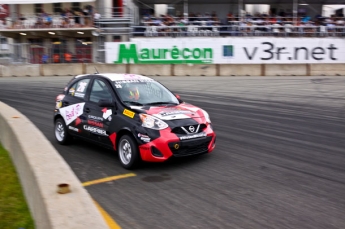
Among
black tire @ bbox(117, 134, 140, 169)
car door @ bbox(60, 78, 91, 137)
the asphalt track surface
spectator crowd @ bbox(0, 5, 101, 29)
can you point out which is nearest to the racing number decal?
black tire @ bbox(117, 134, 140, 169)

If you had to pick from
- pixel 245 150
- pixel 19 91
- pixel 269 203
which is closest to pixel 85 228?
pixel 269 203

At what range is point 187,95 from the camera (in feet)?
55.4

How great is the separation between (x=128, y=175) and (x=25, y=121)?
209 centimetres

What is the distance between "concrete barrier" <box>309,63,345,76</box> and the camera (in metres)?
25.0

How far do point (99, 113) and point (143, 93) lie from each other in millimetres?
916

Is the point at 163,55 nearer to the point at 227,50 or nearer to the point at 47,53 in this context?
the point at 227,50

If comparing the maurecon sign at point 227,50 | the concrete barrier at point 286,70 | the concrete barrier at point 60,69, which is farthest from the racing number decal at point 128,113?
the maurecon sign at point 227,50

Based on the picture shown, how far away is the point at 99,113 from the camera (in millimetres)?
7473

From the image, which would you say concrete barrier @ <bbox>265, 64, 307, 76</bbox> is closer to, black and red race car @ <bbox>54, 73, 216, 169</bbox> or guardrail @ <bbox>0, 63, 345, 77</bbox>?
guardrail @ <bbox>0, 63, 345, 77</bbox>

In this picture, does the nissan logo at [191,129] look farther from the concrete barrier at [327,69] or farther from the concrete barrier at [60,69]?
the concrete barrier at [60,69]

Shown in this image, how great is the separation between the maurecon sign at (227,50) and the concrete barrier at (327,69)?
5.80 m

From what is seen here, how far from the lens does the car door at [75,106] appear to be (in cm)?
805

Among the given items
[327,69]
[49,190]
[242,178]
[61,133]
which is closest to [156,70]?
[327,69]

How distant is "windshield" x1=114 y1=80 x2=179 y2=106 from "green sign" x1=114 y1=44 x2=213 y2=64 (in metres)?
23.3
